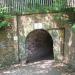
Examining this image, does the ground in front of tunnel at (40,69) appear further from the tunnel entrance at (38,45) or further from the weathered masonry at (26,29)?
the tunnel entrance at (38,45)

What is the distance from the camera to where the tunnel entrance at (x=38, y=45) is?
13.2 meters

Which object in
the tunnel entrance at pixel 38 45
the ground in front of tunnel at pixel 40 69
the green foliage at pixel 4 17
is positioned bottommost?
the ground in front of tunnel at pixel 40 69

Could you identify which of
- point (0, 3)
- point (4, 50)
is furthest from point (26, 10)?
point (4, 50)

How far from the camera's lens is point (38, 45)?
551 inches

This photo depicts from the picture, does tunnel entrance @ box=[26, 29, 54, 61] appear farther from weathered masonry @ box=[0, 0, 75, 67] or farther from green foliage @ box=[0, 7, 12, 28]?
green foliage @ box=[0, 7, 12, 28]

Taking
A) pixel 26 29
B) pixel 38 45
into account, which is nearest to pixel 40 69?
pixel 26 29

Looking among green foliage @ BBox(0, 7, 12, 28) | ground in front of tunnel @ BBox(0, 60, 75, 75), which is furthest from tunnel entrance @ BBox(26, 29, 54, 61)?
green foliage @ BBox(0, 7, 12, 28)

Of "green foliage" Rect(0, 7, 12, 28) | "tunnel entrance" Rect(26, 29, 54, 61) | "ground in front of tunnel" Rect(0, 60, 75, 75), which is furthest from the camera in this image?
"tunnel entrance" Rect(26, 29, 54, 61)

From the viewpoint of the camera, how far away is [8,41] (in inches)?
485

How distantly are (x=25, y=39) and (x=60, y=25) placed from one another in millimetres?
1794

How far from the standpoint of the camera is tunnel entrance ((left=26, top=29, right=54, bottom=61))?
13225 mm

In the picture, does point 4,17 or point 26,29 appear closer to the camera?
point 4,17

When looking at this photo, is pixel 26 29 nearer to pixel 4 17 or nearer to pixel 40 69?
pixel 4 17

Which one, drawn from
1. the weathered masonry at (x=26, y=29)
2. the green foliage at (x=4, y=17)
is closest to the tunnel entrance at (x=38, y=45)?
the weathered masonry at (x=26, y=29)
